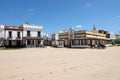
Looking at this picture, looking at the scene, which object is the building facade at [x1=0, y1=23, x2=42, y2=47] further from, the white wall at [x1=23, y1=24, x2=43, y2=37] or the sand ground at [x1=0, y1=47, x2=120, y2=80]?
the sand ground at [x1=0, y1=47, x2=120, y2=80]

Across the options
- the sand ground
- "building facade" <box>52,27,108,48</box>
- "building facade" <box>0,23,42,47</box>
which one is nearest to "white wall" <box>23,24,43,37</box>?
"building facade" <box>0,23,42,47</box>

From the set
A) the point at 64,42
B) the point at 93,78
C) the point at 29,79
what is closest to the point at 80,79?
the point at 93,78

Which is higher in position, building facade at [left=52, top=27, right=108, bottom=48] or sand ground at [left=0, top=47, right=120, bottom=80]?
building facade at [left=52, top=27, right=108, bottom=48]

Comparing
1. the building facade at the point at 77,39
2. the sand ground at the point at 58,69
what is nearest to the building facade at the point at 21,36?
the building facade at the point at 77,39

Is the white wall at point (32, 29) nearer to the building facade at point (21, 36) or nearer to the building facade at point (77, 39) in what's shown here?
the building facade at point (21, 36)

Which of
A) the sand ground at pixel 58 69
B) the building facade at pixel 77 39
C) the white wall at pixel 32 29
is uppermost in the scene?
the white wall at pixel 32 29

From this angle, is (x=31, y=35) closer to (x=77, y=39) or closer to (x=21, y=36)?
(x=21, y=36)

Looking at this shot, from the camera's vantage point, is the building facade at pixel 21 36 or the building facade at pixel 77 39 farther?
the building facade at pixel 77 39

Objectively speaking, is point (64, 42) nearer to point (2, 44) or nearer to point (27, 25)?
point (27, 25)

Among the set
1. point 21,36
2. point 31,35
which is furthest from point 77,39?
point 21,36

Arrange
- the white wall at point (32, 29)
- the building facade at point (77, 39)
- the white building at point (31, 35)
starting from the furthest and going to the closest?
the white wall at point (32, 29), the white building at point (31, 35), the building facade at point (77, 39)

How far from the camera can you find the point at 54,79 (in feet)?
21.3

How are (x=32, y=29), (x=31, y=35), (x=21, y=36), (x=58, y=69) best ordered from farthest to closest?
(x=32, y=29)
(x=31, y=35)
(x=21, y=36)
(x=58, y=69)

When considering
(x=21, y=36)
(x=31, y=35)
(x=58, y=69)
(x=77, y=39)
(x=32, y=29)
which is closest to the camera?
(x=58, y=69)
